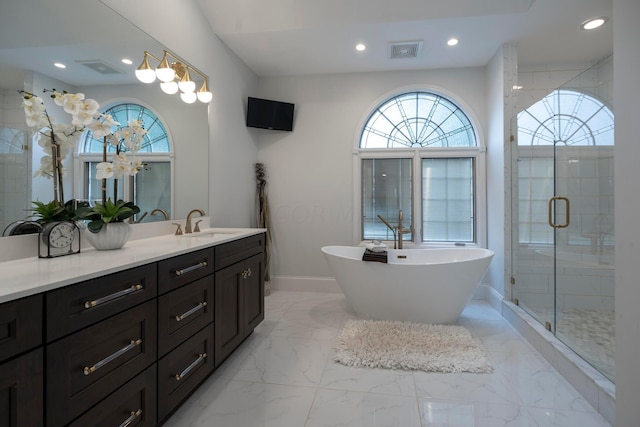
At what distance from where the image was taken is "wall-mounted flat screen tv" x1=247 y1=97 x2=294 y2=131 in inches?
141

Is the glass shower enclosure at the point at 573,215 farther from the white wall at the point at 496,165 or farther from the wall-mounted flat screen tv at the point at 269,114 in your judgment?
the wall-mounted flat screen tv at the point at 269,114

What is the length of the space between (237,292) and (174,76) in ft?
5.63

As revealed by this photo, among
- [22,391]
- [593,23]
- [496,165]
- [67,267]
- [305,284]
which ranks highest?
[593,23]

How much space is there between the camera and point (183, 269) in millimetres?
1611

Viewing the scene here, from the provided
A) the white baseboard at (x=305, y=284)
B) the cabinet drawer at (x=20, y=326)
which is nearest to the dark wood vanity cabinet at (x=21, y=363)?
the cabinet drawer at (x=20, y=326)

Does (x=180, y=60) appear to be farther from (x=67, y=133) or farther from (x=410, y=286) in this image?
(x=410, y=286)

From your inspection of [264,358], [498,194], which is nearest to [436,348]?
[264,358]

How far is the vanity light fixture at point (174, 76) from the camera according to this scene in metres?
2.12

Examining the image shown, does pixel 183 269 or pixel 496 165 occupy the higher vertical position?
pixel 496 165

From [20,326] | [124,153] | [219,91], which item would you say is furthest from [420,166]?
[20,326]

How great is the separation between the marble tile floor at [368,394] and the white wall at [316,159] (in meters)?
1.50

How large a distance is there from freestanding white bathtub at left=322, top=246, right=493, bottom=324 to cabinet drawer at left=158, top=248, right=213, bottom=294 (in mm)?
1327

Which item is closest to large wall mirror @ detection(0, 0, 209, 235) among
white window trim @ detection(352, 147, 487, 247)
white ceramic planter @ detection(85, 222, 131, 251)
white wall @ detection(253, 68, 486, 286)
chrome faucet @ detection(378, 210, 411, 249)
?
white ceramic planter @ detection(85, 222, 131, 251)

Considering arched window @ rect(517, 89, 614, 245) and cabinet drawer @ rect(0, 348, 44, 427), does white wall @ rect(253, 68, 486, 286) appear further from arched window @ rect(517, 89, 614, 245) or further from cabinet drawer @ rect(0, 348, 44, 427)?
cabinet drawer @ rect(0, 348, 44, 427)
